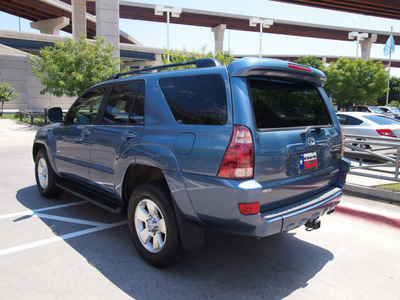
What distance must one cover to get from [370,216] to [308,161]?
2.43 meters

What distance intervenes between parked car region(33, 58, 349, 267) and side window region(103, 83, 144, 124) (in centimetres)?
1

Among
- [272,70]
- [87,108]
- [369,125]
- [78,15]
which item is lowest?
[369,125]

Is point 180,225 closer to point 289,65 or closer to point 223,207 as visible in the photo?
point 223,207

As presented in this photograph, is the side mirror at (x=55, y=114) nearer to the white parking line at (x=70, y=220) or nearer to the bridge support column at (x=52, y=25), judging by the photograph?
the white parking line at (x=70, y=220)

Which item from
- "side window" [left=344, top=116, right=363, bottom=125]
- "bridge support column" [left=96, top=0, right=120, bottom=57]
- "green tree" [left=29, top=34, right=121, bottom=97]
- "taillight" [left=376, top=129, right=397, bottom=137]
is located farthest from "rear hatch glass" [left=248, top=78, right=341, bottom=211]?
"bridge support column" [left=96, top=0, right=120, bottom=57]

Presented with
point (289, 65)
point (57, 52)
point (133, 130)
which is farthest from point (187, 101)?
point (57, 52)

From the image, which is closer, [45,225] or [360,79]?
[45,225]

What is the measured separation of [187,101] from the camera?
3113 millimetres

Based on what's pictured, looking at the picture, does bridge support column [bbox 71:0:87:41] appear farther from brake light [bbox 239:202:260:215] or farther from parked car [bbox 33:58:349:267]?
brake light [bbox 239:202:260:215]

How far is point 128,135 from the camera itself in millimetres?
3529

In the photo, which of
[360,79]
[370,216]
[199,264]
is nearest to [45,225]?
[199,264]

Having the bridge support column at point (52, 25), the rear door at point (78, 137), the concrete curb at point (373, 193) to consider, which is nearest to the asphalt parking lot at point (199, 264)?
the rear door at point (78, 137)

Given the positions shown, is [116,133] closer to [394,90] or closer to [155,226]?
[155,226]

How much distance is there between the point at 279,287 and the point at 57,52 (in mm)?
20634
